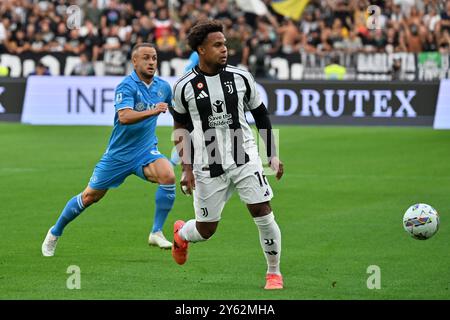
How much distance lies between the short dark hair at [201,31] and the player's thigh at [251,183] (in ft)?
3.66

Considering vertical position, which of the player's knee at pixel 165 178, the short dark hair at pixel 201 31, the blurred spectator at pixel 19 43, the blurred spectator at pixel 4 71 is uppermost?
the short dark hair at pixel 201 31

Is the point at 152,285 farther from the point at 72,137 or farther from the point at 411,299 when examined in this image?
the point at 72,137

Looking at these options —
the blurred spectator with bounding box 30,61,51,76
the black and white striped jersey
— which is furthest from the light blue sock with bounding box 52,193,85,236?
the blurred spectator with bounding box 30,61,51,76

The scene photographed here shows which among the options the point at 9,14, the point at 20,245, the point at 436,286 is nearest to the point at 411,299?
the point at 436,286

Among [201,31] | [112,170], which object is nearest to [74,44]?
[112,170]

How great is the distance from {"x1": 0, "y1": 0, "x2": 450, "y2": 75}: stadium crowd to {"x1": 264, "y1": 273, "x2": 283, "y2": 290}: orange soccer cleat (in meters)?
20.2

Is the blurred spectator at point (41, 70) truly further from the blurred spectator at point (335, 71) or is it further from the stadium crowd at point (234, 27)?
the blurred spectator at point (335, 71)

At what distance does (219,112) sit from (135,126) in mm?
2230

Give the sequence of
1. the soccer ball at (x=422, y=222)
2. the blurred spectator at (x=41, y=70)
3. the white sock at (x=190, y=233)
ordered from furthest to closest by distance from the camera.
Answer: the blurred spectator at (x=41, y=70) → the soccer ball at (x=422, y=222) → the white sock at (x=190, y=233)

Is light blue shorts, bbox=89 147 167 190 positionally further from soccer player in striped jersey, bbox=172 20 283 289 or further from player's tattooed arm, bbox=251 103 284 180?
player's tattooed arm, bbox=251 103 284 180

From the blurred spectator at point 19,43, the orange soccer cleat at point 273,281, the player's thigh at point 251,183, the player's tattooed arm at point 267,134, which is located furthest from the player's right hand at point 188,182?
the blurred spectator at point 19,43

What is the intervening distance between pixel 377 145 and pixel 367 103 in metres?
3.44

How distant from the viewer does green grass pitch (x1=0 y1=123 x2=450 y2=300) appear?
930 cm

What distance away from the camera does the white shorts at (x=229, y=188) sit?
9070 mm
